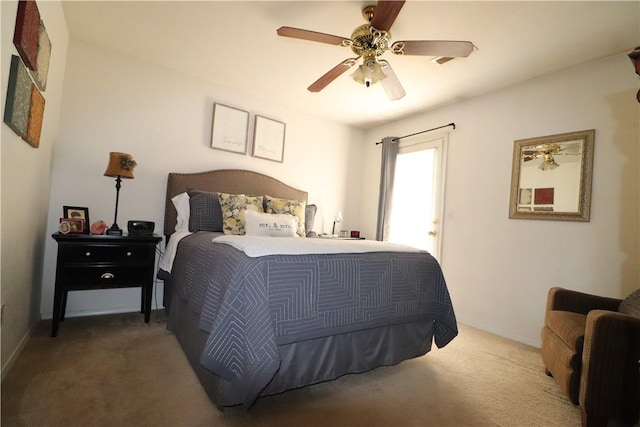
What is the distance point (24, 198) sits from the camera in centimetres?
172

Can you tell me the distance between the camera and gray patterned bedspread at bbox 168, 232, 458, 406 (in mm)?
1262

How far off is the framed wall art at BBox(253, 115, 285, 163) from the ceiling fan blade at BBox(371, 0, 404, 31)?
2102 mm

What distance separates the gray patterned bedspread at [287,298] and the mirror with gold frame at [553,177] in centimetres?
140

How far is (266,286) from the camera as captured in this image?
4.42 feet

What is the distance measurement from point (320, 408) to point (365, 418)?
0.75 feet

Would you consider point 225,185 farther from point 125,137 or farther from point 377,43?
point 377,43

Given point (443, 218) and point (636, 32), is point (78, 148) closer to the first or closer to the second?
point (443, 218)

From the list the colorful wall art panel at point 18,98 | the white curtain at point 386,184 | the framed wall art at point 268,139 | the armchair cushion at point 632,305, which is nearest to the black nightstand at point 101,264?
the colorful wall art panel at point 18,98

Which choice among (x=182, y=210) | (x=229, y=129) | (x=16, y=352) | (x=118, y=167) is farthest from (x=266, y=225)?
(x=16, y=352)

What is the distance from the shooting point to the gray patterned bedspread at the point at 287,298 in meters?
1.26

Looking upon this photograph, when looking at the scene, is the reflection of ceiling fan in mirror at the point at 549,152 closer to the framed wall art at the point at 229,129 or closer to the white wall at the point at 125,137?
the white wall at the point at 125,137

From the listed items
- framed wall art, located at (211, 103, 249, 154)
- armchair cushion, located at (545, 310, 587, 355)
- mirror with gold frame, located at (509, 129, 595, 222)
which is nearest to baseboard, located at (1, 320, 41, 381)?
framed wall art, located at (211, 103, 249, 154)

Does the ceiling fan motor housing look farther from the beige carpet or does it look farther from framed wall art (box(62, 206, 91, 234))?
framed wall art (box(62, 206, 91, 234))

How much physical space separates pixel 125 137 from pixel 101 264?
4.11ft
